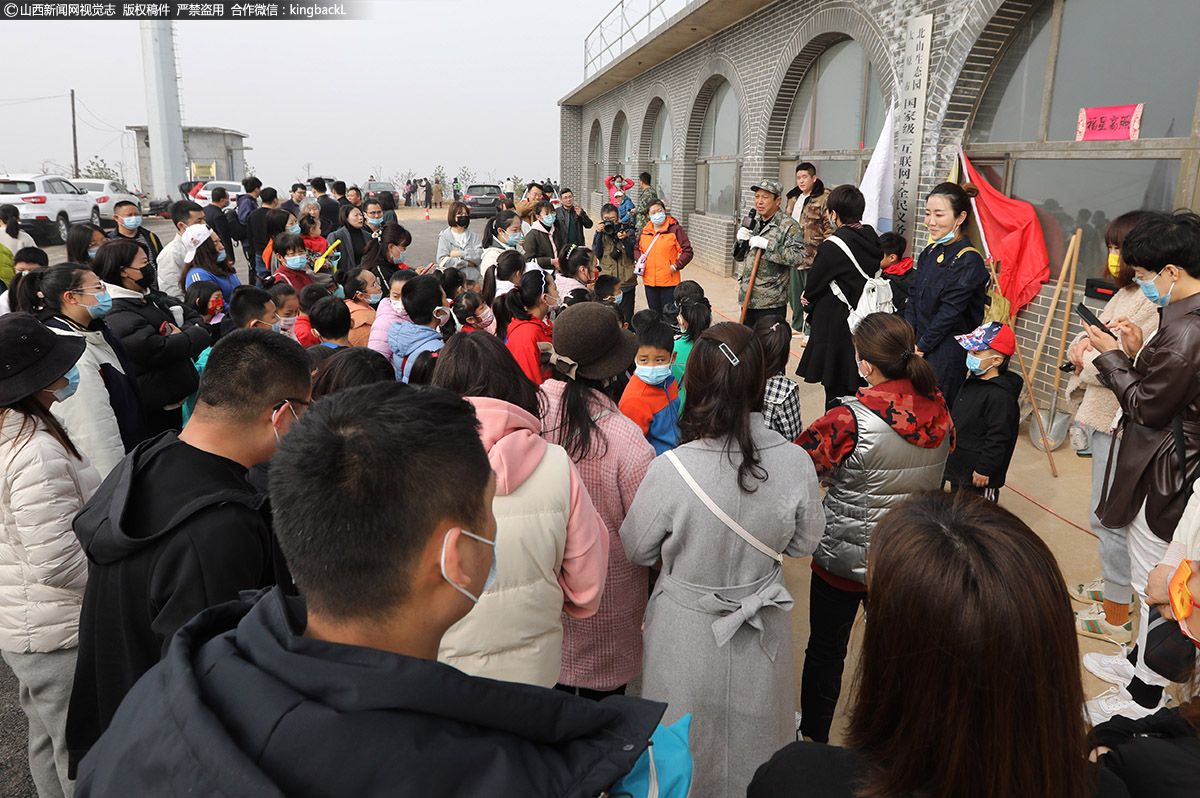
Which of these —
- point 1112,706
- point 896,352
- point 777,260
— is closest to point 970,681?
point 896,352

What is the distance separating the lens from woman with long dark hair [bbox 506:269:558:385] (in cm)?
407

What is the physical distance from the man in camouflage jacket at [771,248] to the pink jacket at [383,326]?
119 inches

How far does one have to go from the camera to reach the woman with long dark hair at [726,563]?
2.20 metres

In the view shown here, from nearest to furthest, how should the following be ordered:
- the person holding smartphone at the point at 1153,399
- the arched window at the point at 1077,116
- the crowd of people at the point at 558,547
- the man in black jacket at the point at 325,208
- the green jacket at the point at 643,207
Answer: the crowd of people at the point at 558,547 < the person holding smartphone at the point at 1153,399 < the arched window at the point at 1077,116 < the green jacket at the point at 643,207 < the man in black jacket at the point at 325,208

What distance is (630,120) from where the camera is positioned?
842 inches

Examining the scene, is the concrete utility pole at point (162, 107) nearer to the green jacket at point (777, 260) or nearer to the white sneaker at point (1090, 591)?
the green jacket at point (777, 260)

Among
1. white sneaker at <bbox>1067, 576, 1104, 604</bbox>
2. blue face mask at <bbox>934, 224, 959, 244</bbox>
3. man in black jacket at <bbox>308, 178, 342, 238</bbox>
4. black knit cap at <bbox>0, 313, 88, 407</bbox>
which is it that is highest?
man in black jacket at <bbox>308, 178, 342, 238</bbox>

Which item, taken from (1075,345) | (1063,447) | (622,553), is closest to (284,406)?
(622,553)

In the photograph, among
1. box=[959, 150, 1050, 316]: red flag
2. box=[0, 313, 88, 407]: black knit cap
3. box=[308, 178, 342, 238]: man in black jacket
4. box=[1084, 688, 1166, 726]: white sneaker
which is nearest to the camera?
box=[0, 313, 88, 407]: black knit cap

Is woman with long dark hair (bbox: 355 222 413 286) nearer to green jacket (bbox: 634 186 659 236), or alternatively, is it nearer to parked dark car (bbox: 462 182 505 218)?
green jacket (bbox: 634 186 659 236)

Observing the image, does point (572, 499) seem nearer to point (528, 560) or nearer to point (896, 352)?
point (528, 560)

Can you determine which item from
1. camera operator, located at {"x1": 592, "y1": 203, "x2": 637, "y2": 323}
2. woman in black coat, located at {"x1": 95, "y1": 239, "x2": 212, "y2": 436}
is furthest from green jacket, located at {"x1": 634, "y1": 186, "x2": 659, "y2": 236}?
woman in black coat, located at {"x1": 95, "y1": 239, "x2": 212, "y2": 436}

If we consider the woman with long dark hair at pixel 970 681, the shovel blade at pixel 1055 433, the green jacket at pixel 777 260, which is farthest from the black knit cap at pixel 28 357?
the shovel blade at pixel 1055 433

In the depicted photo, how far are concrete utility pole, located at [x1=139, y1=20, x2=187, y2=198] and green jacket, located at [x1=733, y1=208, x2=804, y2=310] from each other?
29.2 metres
